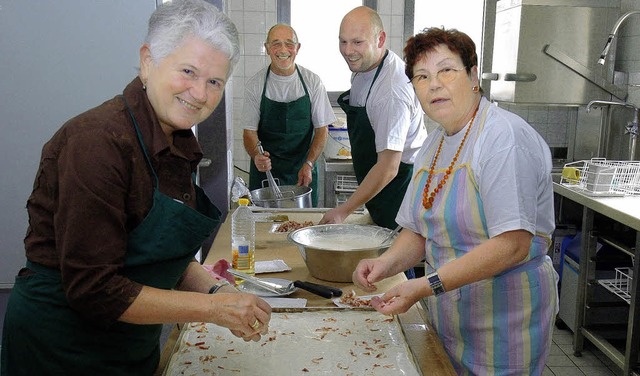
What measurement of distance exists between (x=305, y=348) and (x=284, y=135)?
265cm

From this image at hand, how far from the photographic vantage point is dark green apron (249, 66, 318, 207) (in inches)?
155

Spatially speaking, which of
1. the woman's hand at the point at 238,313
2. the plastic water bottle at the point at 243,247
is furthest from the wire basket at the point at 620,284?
the woman's hand at the point at 238,313

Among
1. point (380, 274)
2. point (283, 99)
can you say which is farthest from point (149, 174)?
point (283, 99)

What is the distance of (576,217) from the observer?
4098 mm

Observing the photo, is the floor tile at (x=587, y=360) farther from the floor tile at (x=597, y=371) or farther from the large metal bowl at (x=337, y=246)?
the large metal bowl at (x=337, y=246)

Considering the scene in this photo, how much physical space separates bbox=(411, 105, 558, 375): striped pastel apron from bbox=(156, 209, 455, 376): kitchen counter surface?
0.16 metres

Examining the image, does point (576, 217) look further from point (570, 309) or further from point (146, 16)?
point (146, 16)

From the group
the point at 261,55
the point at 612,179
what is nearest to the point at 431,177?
the point at 612,179

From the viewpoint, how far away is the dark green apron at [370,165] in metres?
2.75

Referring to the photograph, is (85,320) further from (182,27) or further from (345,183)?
(345,183)

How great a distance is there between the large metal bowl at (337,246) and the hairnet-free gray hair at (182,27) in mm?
837

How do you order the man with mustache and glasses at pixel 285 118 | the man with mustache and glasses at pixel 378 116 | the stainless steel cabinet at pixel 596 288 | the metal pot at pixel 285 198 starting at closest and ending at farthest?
1. the man with mustache and glasses at pixel 378 116
2. the metal pot at pixel 285 198
3. the stainless steel cabinet at pixel 596 288
4. the man with mustache and glasses at pixel 285 118

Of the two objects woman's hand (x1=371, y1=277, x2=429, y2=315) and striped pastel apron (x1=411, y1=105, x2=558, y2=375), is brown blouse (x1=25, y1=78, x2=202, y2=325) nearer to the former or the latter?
woman's hand (x1=371, y1=277, x2=429, y2=315)

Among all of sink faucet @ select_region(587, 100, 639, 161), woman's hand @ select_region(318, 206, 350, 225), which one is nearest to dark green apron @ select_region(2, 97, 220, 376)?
woman's hand @ select_region(318, 206, 350, 225)
